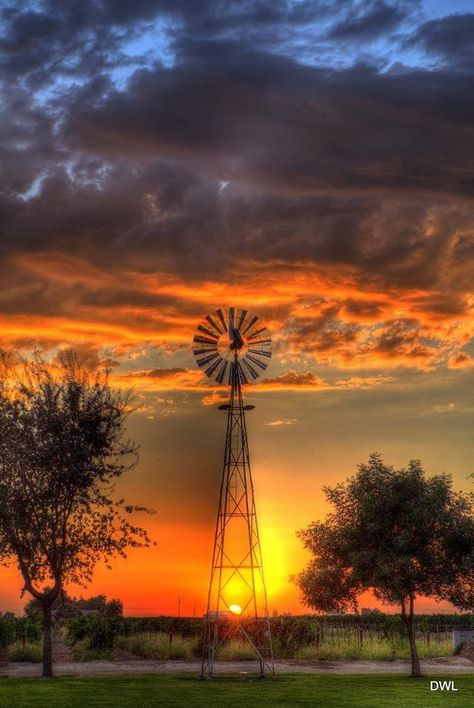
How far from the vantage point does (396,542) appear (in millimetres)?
37656

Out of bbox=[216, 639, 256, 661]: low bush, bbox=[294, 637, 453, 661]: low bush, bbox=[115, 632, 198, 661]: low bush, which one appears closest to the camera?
bbox=[216, 639, 256, 661]: low bush

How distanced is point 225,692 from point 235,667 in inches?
510

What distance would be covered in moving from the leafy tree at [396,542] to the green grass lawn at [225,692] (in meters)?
3.66

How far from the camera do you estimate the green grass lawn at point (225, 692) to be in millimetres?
26844

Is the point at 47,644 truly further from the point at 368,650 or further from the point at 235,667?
the point at 368,650

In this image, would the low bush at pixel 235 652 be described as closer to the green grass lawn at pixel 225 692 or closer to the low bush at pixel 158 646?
the low bush at pixel 158 646

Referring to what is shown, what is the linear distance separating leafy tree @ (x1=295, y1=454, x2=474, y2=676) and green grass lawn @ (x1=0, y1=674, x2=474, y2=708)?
12.0 ft

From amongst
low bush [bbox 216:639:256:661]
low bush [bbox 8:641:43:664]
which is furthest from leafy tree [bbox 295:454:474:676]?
low bush [bbox 8:641:43:664]

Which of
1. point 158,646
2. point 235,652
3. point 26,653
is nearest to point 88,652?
point 26,653

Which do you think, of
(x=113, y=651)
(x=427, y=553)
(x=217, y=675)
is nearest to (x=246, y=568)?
(x=217, y=675)

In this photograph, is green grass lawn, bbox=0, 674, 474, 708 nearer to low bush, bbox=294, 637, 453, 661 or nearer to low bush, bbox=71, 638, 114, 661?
low bush, bbox=294, 637, 453, 661

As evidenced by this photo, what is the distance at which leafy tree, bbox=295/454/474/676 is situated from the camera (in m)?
37.8

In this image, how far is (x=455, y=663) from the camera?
1895 inches

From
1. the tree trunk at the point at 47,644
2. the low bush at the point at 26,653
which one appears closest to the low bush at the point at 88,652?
the low bush at the point at 26,653
